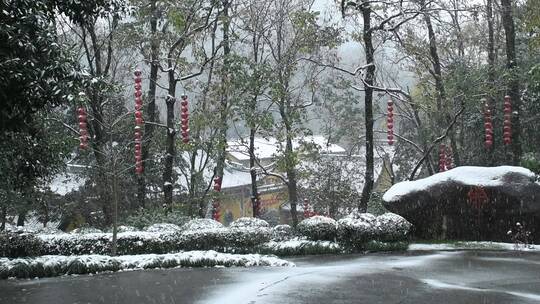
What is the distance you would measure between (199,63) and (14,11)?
14.5 meters

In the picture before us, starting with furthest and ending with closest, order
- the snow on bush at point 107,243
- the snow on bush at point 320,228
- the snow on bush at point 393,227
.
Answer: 1. the snow on bush at point 393,227
2. the snow on bush at point 320,228
3. the snow on bush at point 107,243

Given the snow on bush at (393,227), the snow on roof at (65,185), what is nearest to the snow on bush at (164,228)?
the snow on bush at (393,227)

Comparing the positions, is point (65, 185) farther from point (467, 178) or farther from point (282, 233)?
point (467, 178)

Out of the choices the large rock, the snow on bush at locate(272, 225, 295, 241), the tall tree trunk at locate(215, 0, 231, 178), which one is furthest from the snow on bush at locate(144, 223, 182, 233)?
the tall tree trunk at locate(215, 0, 231, 178)

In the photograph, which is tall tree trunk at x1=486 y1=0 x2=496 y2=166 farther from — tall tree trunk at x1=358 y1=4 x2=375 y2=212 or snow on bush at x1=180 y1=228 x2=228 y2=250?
snow on bush at x1=180 y1=228 x2=228 y2=250

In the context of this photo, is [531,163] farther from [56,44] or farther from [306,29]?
[56,44]

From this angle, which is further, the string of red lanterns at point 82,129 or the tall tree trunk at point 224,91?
the tall tree trunk at point 224,91

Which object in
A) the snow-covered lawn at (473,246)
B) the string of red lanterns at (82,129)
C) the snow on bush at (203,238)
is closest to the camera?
the snow on bush at (203,238)

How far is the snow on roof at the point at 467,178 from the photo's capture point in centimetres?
1484

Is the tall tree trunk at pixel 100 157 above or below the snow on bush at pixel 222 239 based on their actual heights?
above

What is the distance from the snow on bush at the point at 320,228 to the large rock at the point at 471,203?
227 centimetres

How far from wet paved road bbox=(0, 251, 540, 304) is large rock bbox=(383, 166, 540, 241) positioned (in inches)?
113

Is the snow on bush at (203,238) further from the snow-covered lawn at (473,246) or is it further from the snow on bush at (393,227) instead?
the snow-covered lawn at (473,246)

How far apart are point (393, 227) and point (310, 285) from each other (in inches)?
265
